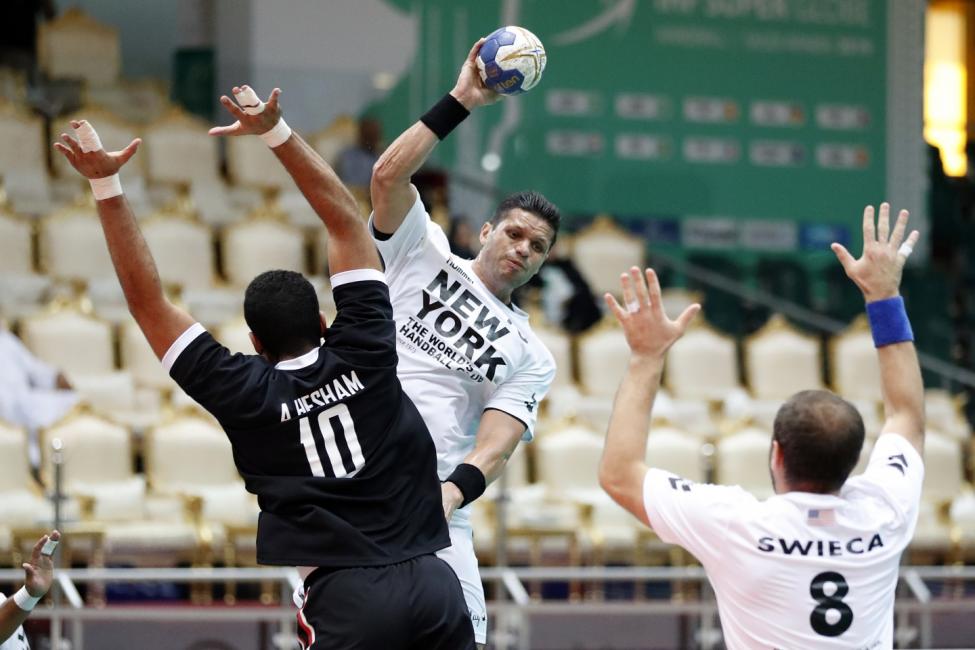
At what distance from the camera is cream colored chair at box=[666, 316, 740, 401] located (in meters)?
11.3

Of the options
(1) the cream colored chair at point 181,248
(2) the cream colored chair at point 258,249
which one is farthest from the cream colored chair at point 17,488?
(2) the cream colored chair at point 258,249

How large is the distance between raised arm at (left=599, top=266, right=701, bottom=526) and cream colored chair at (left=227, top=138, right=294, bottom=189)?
9242 millimetres

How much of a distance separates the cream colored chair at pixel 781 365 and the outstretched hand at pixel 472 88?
7.23 m

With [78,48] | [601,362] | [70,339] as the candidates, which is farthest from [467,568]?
[78,48]

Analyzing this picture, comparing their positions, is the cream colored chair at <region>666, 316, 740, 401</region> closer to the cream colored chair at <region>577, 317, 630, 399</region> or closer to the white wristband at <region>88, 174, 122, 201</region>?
the cream colored chair at <region>577, 317, 630, 399</region>

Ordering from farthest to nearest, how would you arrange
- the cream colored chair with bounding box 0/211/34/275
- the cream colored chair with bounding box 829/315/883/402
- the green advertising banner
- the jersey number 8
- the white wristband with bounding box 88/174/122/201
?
the green advertising banner → the cream colored chair with bounding box 829/315/883/402 → the cream colored chair with bounding box 0/211/34/275 → the white wristband with bounding box 88/174/122/201 → the jersey number 8

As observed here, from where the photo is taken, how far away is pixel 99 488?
894 centimetres

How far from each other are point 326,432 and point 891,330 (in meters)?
1.41

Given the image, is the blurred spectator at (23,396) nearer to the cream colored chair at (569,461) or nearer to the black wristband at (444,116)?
the cream colored chair at (569,461)

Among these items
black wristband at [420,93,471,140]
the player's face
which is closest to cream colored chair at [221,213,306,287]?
the player's face

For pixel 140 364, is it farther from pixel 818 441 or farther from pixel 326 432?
pixel 818 441

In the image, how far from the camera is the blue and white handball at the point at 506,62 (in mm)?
4609

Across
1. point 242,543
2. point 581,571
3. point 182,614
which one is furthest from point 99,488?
point 581,571

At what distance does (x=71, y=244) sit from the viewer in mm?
10805
